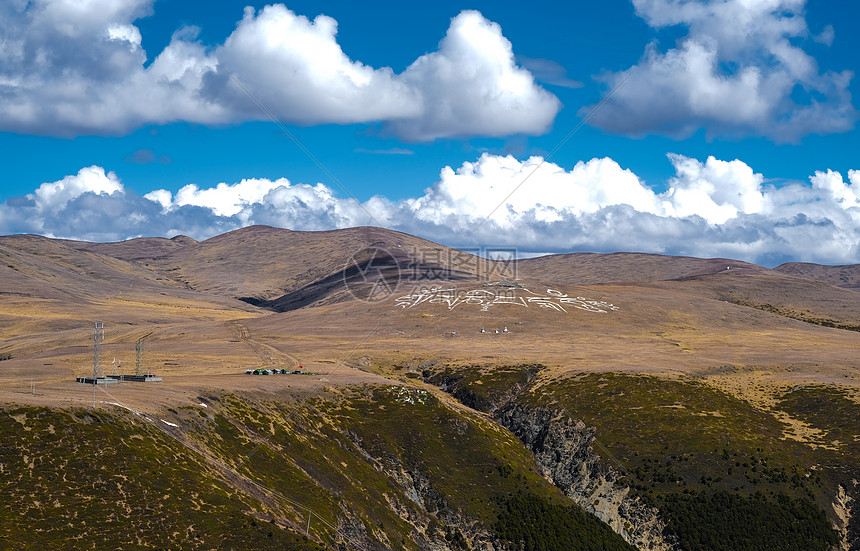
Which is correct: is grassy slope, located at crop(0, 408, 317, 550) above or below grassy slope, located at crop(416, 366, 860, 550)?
above

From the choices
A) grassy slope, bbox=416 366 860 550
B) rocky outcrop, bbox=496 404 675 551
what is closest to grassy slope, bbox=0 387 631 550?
rocky outcrop, bbox=496 404 675 551

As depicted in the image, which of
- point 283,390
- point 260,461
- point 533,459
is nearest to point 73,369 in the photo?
point 283,390

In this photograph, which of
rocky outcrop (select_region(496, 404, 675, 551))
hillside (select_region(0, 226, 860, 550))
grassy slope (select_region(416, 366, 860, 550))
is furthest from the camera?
rocky outcrop (select_region(496, 404, 675, 551))

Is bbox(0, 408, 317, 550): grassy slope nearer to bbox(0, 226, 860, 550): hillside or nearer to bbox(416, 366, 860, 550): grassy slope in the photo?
bbox(0, 226, 860, 550): hillside

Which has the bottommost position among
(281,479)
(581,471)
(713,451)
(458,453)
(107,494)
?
(581,471)

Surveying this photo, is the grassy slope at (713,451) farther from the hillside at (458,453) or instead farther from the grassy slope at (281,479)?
the grassy slope at (281,479)

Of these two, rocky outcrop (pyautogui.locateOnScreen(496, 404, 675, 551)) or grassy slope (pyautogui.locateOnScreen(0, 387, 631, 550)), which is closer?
grassy slope (pyautogui.locateOnScreen(0, 387, 631, 550))

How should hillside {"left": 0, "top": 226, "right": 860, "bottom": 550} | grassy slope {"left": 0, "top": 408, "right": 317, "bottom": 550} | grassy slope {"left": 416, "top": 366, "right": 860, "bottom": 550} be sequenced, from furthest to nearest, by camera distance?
1. grassy slope {"left": 416, "top": 366, "right": 860, "bottom": 550}
2. hillside {"left": 0, "top": 226, "right": 860, "bottom": 550}
3. grassy slope {"left": 0, "top": 408, "right": 317, "bottom": 550}

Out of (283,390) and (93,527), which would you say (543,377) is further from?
(93,527)

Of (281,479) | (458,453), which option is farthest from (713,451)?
(281,479)

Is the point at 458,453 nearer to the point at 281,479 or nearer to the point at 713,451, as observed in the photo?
the point at 281,479
